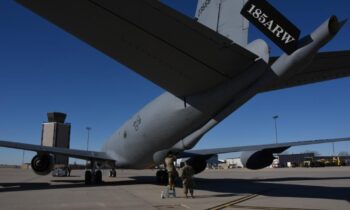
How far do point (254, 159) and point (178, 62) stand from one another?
383 inches

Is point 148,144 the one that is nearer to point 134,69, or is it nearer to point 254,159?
point 254,159

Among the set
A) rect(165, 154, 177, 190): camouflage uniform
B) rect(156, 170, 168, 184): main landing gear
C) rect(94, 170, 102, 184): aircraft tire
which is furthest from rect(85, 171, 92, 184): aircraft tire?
rect(165, 154, 177, 190): camouflage uniform

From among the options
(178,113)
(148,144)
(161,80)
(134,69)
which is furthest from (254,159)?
(134,69)

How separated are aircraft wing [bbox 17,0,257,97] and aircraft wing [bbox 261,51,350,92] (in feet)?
5.14

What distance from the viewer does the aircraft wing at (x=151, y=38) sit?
7.05 m

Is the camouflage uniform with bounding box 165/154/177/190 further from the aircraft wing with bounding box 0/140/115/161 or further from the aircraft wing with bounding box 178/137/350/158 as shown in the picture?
the aircraft wing with bounding box 0/140/115/161

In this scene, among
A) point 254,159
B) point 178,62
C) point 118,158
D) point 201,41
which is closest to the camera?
point 201,41

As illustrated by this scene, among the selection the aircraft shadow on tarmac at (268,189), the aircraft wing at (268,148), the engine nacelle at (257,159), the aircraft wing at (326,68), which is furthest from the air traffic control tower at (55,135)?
the aircraft wing at (326,68)

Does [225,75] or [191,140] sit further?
[191,140]

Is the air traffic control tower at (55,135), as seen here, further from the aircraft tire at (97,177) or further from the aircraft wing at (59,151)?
the aircraft tire at (97,177)

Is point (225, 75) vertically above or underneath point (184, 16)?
underneath

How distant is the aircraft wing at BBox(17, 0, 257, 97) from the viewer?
7.05m

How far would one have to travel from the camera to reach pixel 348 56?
8.22 m

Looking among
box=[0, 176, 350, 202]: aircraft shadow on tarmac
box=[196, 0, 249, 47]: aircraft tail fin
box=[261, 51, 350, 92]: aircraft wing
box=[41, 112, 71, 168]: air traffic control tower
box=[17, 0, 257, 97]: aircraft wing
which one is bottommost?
box=[0, 176, 350, 202]: aircraft shadow on tarmac
